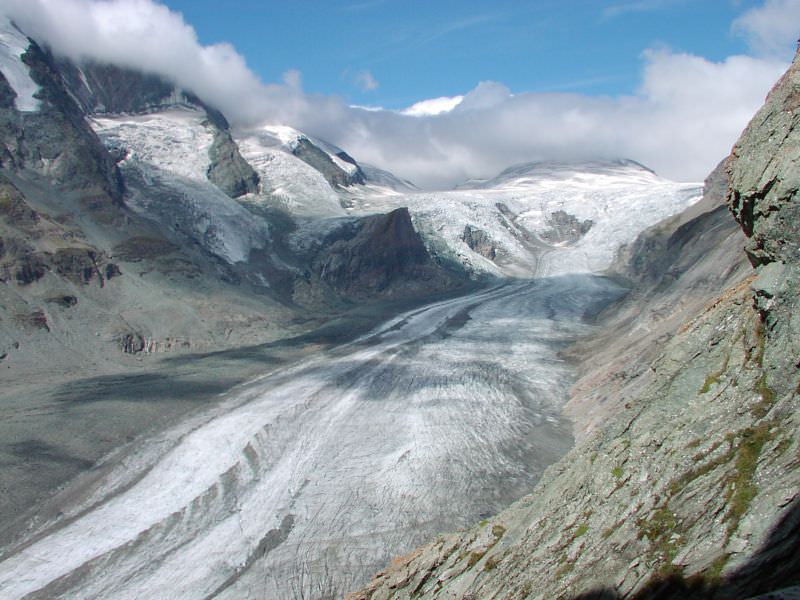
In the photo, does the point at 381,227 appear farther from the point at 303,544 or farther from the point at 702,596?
the point at 702,596

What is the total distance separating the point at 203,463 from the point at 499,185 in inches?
5547

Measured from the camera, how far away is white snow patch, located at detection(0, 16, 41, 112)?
52125mm

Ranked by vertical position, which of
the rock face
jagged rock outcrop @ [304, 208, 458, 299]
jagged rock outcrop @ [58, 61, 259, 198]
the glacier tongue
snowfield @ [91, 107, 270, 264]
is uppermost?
jagged rock outcrop @ [58, 61, 259, 198]

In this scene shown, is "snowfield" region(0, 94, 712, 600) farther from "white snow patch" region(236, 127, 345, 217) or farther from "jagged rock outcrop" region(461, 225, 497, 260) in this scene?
"white snow patch" region(236, 127, 345, 217)

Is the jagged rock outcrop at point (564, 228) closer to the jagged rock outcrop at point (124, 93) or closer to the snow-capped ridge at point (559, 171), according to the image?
the jagged rock outcrop at point (124, 93)

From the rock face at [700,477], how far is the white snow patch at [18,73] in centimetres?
5517

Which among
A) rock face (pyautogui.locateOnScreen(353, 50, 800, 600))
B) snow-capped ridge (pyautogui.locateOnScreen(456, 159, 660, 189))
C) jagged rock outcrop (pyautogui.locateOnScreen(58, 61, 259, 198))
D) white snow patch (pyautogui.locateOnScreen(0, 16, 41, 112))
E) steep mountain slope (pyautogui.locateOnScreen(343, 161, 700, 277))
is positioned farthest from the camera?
snow-capped ridge (pyautogui.locateOnScreen(456, 159, 660, 189))

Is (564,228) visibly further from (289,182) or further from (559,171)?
(559,171)

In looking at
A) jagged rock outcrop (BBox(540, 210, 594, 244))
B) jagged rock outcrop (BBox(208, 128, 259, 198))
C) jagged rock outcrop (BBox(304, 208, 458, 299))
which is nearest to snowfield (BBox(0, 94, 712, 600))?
jagged rock outcrop (BBox(304, 208, 458, 299))

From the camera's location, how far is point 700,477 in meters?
6.27

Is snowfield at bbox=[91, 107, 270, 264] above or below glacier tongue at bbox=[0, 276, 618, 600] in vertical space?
above

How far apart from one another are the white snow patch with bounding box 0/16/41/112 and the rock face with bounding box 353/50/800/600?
181ft

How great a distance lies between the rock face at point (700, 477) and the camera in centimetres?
531

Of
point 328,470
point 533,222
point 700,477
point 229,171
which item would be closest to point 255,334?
point 328,470
